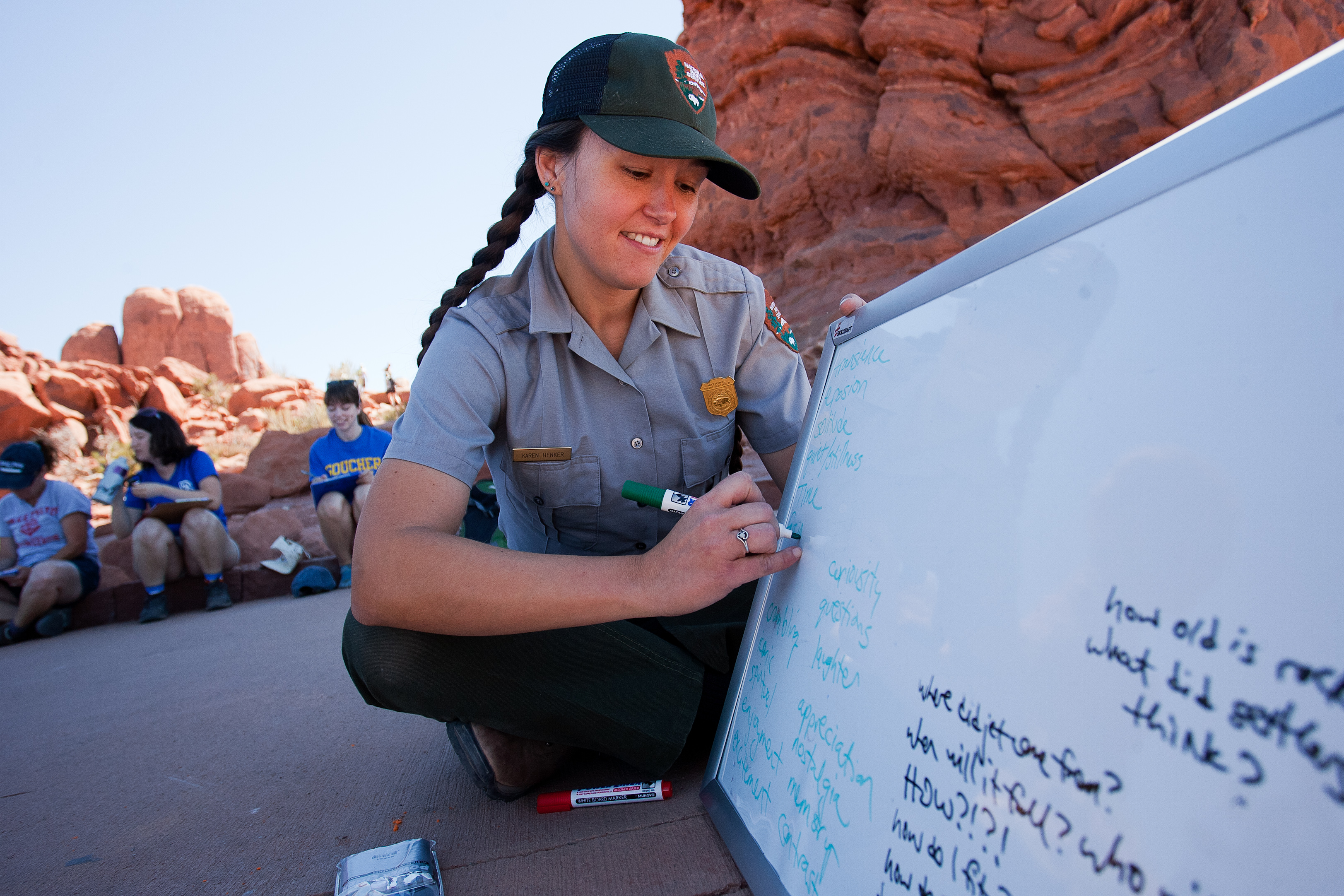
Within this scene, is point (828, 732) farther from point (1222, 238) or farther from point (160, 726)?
point (160, 726)

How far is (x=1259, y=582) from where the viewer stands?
51 cm

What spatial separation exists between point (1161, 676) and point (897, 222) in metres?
5.00

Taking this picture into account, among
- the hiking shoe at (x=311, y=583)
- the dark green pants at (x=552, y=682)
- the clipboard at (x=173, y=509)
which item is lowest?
the hiking shoe at (x=311, y=583)

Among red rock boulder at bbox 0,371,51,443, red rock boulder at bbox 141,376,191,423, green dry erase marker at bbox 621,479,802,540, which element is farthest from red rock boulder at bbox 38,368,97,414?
green dry erase marker at bbox 621,479,802,540

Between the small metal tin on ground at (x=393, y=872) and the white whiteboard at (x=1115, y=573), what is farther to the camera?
the small metal tin on ground at (x=393, y=872)

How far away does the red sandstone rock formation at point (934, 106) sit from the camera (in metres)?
4.27

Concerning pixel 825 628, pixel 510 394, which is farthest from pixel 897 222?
pixel 825 628

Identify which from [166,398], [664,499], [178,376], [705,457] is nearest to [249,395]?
[166,398]

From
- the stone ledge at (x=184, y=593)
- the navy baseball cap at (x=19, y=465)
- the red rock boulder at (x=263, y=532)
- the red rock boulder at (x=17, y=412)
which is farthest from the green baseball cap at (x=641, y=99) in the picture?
the red rock boulder at (x=17, y=412)

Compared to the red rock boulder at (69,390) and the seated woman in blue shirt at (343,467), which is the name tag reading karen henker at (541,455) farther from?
the red rock boulder at (69,390)

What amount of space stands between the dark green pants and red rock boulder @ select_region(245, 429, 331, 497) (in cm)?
863

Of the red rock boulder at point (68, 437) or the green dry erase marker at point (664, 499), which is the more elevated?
the green dry erase marker at point (664, 499)

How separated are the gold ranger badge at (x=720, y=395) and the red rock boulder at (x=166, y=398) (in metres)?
19.0

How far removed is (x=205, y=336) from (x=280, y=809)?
28366 mm
